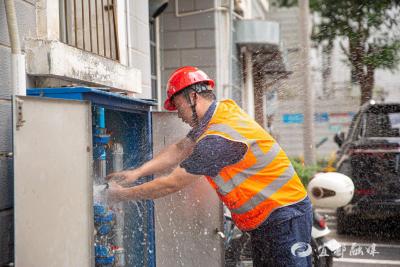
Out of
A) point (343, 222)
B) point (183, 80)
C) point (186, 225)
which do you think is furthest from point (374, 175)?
point (183, 80)

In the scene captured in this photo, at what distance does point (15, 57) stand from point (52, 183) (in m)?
0.70

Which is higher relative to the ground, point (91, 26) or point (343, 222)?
point (91, 26)

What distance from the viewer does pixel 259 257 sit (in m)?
4.09

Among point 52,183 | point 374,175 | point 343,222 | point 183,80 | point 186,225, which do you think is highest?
point 183,80

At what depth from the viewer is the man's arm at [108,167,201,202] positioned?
3877 mm

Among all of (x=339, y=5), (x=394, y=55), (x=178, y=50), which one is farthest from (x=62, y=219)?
(x=339, y=5)

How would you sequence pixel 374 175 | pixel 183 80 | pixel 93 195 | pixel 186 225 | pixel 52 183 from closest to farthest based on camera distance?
pixel 52 183
pixel 93 195
pixel 183 80
pixel 186 225
pixel 374 175

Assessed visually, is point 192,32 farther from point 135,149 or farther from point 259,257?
point 259,257

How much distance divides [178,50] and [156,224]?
5478 mm

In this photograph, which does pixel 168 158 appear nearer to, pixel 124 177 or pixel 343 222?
pixel 124 177

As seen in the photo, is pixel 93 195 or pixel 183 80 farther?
pixel 183 80

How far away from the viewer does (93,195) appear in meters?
3.64

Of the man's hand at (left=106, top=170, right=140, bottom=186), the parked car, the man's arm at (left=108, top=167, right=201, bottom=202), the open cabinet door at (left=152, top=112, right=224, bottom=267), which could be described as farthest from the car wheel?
the man's arm at (left=108, top=167, right=201, bottom=202)

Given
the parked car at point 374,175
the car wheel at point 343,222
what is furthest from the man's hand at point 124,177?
the car wheel at point 343,222
